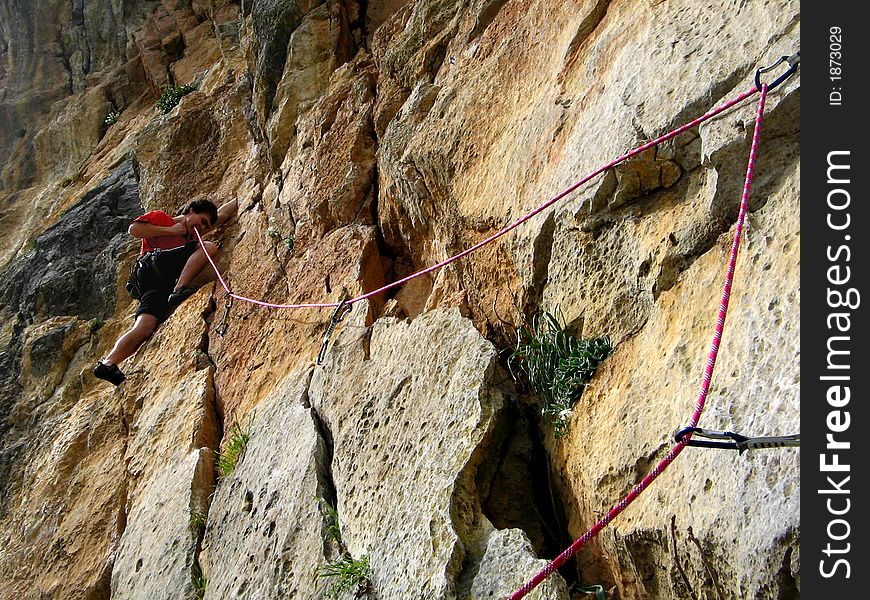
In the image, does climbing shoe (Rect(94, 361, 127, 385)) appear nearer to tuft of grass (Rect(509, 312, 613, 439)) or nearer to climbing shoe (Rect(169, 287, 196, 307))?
climbing shoe (Rect(169, 287, 196, 307))

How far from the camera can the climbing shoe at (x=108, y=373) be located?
785 centimetres

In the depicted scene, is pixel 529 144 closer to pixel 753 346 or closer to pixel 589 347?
pixel 589 347

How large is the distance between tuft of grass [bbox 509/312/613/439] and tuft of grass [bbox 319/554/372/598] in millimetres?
1192

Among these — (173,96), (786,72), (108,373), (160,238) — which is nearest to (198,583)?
(108,373)

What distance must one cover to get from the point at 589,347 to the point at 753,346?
3.33 feet

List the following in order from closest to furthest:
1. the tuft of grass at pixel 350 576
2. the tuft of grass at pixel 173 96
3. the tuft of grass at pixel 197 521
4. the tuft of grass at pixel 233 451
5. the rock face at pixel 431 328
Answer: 1. the rock face at pixel 431 328
2. the tuft of grass at pixel 350 576
3. the tuft of grass at pixel 197 521
4. the tuft of grass at pixel 233 451
5. the tuft of grass at pixel 173 96

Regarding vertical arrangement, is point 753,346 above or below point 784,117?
below

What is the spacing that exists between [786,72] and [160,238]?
6869mm

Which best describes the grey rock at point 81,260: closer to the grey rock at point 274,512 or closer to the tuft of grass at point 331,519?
the grey rock at point 274,512

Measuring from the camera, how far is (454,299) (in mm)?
5094

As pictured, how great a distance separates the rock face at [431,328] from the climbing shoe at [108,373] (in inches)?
3.9

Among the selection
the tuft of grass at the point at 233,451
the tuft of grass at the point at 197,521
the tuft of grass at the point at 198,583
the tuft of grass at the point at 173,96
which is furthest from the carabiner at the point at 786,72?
the tuft of grass at the point at 173,96

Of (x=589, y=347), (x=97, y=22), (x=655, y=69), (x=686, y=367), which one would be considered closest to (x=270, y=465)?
(x=589, y=347)

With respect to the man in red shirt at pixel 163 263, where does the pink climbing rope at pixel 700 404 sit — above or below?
below
